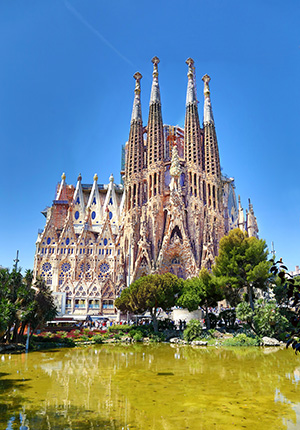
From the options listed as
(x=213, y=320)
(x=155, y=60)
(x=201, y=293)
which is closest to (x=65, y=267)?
(x=213, y=320)

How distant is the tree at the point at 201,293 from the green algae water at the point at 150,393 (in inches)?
412

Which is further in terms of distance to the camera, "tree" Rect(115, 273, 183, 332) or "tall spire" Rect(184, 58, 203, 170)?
"tall spire" Rect(184, 58, 203, 170)

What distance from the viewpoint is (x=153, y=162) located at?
47.7 m

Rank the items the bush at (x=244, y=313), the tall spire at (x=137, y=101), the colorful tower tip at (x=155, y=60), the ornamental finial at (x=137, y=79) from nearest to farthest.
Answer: the bush at (x=244, y=313)
the tall spire at (x=137, y=101)
the ornamental finial at (x=137, y=79)
the colorful tower tip at (x=155, y=60)

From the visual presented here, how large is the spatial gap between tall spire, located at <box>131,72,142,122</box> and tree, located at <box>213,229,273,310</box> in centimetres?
3101

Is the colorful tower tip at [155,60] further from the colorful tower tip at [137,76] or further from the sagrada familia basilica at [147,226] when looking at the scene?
the colorful tower tip at [137,76]

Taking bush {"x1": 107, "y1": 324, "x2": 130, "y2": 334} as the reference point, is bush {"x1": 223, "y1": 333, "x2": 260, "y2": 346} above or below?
below

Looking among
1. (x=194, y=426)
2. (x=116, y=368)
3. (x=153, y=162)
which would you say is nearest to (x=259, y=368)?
(x=116, y=368)

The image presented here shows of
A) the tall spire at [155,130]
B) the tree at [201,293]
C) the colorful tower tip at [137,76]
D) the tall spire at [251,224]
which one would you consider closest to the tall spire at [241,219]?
the tall spire at [251,224]

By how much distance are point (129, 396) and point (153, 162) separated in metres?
40.5

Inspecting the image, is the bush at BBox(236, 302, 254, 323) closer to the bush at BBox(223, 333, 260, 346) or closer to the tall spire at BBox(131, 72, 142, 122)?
the bush at BBox(223, 333, 260, 346)

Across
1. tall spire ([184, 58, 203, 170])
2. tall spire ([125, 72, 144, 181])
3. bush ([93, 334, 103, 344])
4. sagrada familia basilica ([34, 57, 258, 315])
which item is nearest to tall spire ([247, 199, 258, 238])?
sagrada familia basilica ([34, 57, 258, 315])

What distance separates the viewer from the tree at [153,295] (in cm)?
2672

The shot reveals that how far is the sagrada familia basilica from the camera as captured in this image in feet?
143
